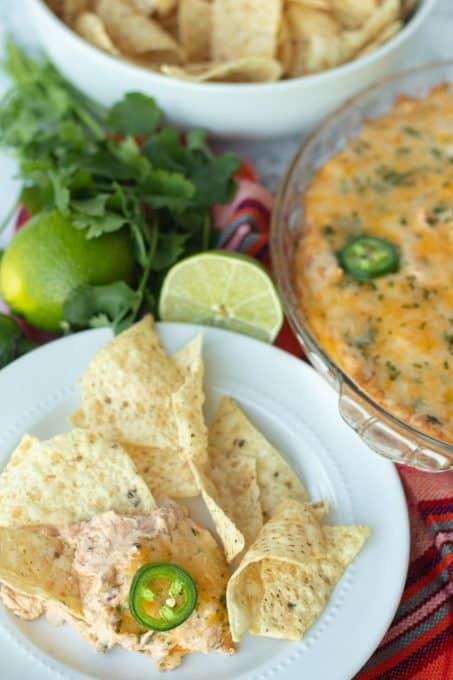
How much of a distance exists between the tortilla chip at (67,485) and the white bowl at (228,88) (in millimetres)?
1124

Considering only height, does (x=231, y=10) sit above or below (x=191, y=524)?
above

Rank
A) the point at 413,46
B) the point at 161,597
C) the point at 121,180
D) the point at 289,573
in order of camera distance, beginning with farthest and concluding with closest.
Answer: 1. the point at 413,46
2. the point at 121,180
3. the point at 289,573
4. the point at 161,597

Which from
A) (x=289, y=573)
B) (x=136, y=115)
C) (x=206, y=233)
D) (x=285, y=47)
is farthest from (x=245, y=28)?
(x=289, y=573)

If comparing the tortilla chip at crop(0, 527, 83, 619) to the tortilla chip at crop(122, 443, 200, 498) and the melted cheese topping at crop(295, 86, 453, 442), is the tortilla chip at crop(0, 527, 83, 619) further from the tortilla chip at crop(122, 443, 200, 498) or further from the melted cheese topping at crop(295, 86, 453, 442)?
the melted cheese topping at crop(295, 86, 453, 442)

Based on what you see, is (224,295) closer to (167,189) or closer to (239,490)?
(167,189)

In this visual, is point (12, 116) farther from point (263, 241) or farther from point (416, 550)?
point (416, 550)

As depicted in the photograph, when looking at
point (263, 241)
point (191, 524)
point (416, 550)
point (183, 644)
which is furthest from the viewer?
point (263, 241)

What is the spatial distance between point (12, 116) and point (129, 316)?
0.96m

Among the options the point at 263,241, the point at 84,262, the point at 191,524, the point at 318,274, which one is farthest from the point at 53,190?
the point at 191,524

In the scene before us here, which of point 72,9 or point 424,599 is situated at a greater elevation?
point 72,9

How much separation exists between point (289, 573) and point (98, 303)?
80 cm

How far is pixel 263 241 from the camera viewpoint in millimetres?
2328

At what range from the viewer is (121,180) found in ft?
7.61

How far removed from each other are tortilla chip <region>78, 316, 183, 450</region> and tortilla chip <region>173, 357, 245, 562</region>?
8 cm
